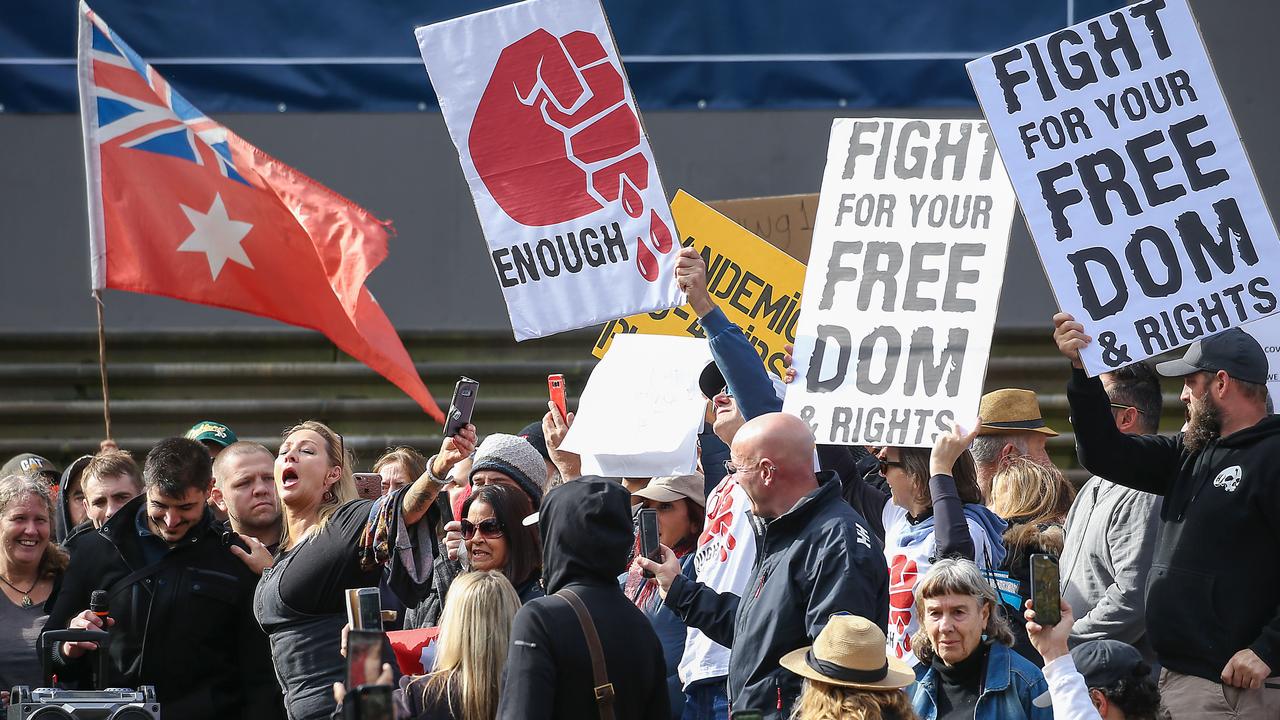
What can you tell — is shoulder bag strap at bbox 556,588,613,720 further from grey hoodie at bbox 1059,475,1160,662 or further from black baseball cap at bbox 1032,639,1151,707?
grey hoodie at bbox 1059,475,1160,662

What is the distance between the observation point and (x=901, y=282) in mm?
5887

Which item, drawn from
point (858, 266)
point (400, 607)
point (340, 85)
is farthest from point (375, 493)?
point (340, 85)

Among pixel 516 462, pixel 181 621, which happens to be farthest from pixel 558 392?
pixel 181 621

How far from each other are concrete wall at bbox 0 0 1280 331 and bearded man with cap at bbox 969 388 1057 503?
484cm

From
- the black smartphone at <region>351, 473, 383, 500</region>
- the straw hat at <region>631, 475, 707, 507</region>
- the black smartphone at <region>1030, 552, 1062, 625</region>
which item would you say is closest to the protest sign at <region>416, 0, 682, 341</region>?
the straw hat at <region>631, 475, 707, 507</region>

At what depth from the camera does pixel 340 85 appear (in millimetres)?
11164

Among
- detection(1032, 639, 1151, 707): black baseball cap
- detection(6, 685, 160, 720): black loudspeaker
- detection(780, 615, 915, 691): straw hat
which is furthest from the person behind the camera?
detection(6, 685, 160, 720): black loudspeaker

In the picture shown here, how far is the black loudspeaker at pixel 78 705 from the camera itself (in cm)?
489

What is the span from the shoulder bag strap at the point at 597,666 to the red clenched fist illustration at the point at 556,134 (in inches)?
95.5

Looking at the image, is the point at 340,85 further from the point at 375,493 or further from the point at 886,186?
the point at 886,186

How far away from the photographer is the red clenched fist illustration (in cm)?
635

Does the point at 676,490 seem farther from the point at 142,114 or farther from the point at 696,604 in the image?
the point at 142,114

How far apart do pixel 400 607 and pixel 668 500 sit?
1022mm

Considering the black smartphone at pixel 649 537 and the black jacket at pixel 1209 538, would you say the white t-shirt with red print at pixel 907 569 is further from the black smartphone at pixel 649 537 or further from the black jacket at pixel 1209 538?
the black smartphone at pixel 649 537
